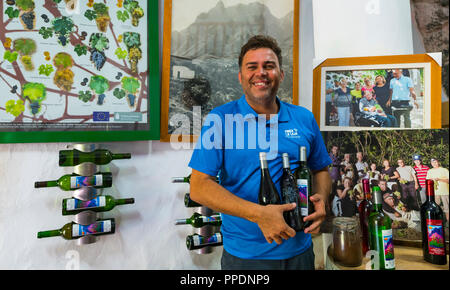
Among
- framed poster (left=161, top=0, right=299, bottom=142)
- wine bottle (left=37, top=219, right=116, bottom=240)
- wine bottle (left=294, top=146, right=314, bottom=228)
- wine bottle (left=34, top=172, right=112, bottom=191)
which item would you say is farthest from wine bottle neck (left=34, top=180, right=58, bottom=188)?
wine bottle (left=294, top=146, right=314, bottom=228)

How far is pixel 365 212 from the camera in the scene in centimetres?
111

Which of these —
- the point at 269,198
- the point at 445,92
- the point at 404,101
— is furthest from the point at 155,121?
the point at 445,92

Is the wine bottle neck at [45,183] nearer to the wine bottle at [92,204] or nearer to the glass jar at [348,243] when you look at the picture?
the wine bottle at [92,204]

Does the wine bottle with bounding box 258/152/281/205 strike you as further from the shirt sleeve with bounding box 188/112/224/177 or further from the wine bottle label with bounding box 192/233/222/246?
the wine bottle label with bounding box 192/233/222/246

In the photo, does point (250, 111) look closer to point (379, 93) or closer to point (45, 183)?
point (379, 93)

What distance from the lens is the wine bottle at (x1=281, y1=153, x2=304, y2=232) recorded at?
933 millimetres

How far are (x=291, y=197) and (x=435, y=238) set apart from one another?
21.1 inches

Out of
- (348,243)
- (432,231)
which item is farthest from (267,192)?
(432,231)

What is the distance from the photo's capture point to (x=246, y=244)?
96cm

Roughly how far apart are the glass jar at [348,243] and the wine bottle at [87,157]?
0.91 meters

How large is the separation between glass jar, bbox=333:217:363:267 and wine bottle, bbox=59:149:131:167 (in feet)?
2.98

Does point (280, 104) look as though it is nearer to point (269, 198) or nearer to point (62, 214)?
point (269, 198)

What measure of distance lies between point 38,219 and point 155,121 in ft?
2.07

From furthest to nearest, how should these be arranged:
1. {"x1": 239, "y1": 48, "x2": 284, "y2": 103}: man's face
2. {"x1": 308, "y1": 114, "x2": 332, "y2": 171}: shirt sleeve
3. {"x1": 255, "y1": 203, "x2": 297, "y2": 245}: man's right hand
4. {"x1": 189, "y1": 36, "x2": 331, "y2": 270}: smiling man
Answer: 1. {"x1": 308, "y1": 114, "x2": 332, "y2": 171}: shirt sleeve
2. {"x1": 239, "y1": 48, "x2": 284, "y2": 103}: man's face
3. {"x1": 189, "y1": 36, "x2": 331, "y2": 270}: smiling man
4. {"x1": 255, "y1": 203, "x2": 297, "y2": 245}: man's right hand
